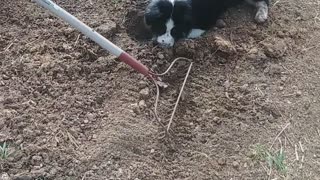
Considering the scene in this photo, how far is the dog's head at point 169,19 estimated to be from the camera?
3520mm

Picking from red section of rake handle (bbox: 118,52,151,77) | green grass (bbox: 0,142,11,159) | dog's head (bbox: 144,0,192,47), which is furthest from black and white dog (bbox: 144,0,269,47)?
Result: green grass (bbox: 0,142,11,159)

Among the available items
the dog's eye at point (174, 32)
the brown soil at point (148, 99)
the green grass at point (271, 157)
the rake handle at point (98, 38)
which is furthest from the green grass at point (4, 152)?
the dog's eye at point (174, 32)

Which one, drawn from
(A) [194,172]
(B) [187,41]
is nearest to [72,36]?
(B) [187,41]

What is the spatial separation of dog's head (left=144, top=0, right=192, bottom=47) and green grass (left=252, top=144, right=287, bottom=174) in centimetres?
97

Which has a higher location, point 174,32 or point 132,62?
point 132,62

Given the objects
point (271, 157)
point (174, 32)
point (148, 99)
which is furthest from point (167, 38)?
point (271, 157)

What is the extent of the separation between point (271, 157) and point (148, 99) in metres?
0.70

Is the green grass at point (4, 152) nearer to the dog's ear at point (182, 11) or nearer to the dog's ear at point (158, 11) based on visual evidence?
the dog's ear at point (158, 11)

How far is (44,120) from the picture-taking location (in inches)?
113

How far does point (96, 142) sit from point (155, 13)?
40.8 inches

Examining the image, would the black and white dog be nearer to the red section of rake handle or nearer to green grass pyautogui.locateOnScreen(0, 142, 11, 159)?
the red section of rake handle

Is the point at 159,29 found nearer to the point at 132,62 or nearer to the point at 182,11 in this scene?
the point at 182,11

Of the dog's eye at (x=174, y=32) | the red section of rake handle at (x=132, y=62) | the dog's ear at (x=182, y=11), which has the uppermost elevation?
the red section of rake handle at (x=132, y=62)

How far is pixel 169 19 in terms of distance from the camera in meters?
3.58
